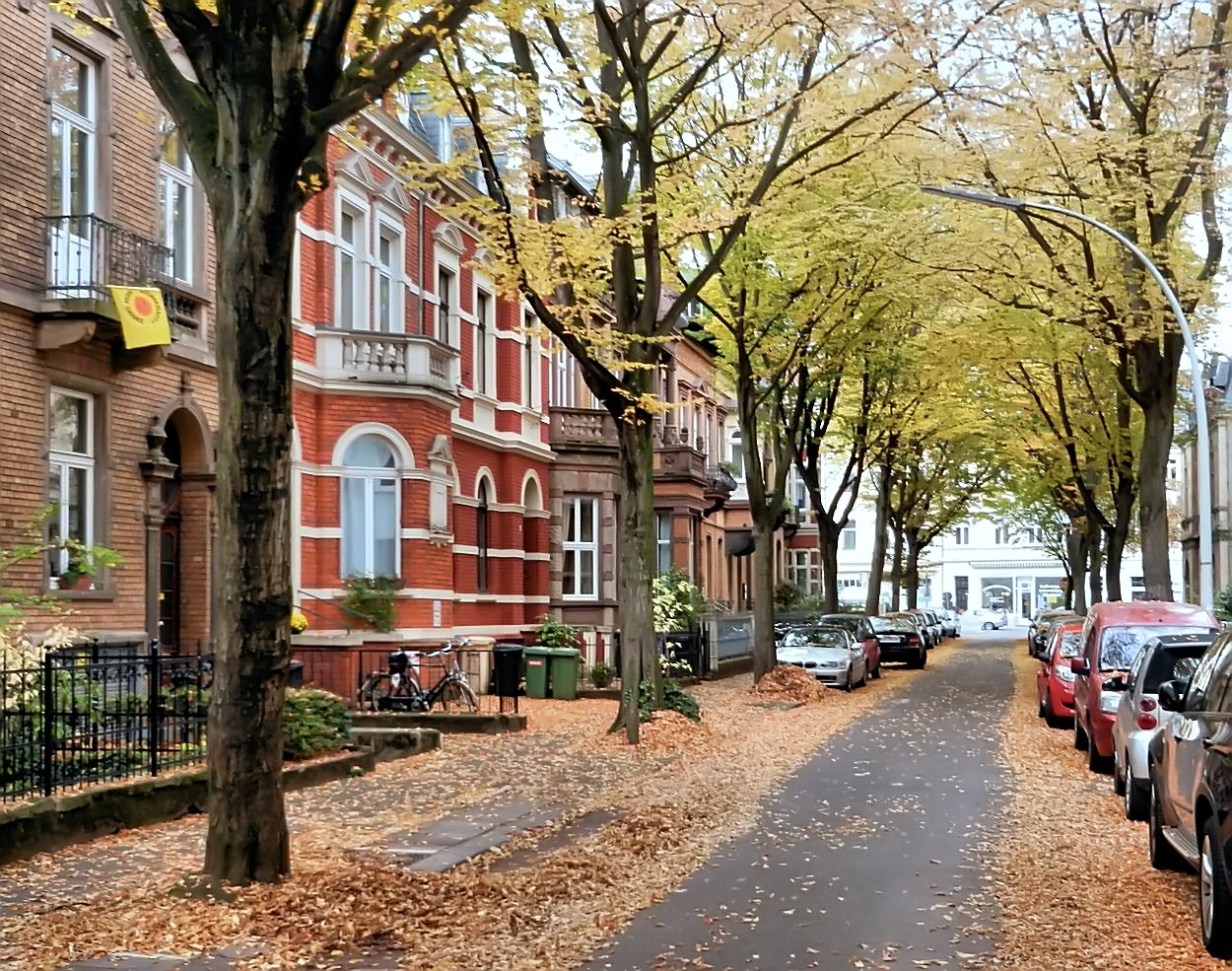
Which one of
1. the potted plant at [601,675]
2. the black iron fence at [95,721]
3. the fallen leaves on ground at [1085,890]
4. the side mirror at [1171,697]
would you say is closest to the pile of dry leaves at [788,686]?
the potted plant at [601,675]

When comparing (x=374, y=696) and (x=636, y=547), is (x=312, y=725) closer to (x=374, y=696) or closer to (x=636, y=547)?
(x=636, y=547)

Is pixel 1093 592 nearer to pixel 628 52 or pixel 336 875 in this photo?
pixel 628 52

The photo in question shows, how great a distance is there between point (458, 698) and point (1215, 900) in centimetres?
1474

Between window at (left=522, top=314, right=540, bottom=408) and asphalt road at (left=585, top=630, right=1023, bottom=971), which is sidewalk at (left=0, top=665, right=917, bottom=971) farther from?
window at (left=522, top=314, right=540, bottom=408)

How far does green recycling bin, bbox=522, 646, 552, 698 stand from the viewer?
25969 millimetres

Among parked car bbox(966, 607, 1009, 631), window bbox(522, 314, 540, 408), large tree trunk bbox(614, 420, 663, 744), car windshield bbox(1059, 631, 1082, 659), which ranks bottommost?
parked car bbox(966, 607, 1009, 631)

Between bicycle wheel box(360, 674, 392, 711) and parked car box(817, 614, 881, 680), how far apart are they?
51.7 feet

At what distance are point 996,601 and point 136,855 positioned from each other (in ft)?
349

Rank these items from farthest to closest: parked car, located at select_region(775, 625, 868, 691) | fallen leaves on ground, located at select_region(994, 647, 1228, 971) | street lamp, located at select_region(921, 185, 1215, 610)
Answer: parked car, located at select_region(775, 625, 868, 691) → street lamp, located at select_region(921, 185, 1215, 610) → fallen leaves on ground, located at select_region(994, 647, 1228, 971)

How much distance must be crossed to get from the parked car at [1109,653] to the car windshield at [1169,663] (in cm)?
143

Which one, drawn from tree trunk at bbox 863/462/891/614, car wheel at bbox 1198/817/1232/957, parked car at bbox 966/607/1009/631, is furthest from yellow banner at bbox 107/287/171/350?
parked car at bbox 966/607/1009/631

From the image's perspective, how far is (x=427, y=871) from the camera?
10180mm

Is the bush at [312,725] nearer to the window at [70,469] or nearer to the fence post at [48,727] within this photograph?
the window at [70,469]

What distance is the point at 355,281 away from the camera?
24734 mm
